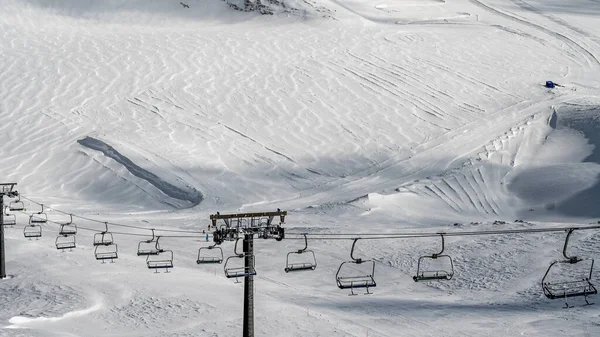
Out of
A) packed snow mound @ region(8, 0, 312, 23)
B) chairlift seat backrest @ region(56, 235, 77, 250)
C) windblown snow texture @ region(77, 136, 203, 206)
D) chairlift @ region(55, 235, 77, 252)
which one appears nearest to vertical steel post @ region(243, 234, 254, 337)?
chairlift @ region(55, 235, 77, 252)

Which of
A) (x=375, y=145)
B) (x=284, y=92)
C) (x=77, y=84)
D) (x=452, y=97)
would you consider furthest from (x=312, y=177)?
(x=77, y=84)

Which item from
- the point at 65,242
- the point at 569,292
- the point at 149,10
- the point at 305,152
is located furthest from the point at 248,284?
the point at 149,10

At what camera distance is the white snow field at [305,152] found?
25.2m

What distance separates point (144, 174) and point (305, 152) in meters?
7.83

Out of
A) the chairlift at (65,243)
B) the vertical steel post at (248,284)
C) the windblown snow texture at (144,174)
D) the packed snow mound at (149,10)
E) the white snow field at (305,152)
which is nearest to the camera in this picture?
the vertical steel post at (248,284)

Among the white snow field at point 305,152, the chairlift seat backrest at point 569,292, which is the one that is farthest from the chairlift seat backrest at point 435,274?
the chairlift seat backrest at point 569,292

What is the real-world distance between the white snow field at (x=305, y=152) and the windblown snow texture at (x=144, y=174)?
0.51 feet

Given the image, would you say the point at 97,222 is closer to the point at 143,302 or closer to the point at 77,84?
the point at 143,302

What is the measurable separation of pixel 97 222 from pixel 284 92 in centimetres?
1778

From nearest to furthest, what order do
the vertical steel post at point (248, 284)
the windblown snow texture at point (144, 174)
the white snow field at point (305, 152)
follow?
the vertical steel post at point (248, 284) → the white snow field at point (305, 152) → the windblown snow texture at point (144, 174)

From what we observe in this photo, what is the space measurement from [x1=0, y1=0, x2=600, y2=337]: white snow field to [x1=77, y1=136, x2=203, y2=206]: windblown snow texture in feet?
0.51

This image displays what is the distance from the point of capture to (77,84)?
50.1 metres

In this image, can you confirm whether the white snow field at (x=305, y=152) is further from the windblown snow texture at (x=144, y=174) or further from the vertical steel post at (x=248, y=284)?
the vertical steel post at (x=248, y=284)

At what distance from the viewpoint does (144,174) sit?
131 feet
